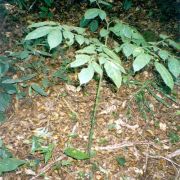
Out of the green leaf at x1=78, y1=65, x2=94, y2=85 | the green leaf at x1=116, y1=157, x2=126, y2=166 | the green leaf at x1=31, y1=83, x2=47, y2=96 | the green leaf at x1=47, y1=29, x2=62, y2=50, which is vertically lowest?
the green leaf at x1=116, y1=157, x2=126, y2=166

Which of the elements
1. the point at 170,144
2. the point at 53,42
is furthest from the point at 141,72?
the point at 53,42

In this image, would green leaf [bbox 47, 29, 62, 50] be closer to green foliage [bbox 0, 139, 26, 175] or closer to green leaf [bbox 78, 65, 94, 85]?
green leaf [bbox 78, 65, 94, 85]

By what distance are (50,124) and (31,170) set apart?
53 cm

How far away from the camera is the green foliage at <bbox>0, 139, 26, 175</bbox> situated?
8.49ft

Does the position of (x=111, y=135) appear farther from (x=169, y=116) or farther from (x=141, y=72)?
(x=141, y=72)

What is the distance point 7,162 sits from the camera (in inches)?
104

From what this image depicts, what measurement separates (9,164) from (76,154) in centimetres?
59

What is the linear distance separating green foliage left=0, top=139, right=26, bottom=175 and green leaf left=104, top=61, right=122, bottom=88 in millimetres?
1333

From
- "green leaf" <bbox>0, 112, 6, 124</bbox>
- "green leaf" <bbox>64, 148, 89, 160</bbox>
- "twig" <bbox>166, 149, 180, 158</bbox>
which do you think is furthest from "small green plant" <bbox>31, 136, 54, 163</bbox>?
"twig" <bbox>166, 149, 180, 158</bbox>

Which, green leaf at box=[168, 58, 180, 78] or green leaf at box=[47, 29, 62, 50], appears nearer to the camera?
green leaf at box=[47, 29, 62, 50]

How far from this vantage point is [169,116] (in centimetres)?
337

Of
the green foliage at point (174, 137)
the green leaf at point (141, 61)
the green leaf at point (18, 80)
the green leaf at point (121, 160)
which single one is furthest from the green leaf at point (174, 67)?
the green leaf at point (18, 80)

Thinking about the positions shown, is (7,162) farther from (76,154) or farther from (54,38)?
(54,38)

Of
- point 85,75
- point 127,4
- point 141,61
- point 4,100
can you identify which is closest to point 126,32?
point 141,61
